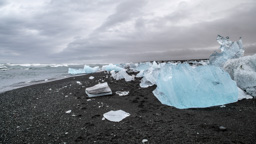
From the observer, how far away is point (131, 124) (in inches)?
99.0

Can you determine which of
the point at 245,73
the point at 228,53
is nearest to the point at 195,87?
the point at 245,73

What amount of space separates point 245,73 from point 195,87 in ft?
5.25

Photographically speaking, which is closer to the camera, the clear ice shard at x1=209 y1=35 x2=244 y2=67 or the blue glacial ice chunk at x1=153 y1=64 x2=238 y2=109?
the blue glacial ice chunk at x1=153 y1=64 x2=238 y2=109

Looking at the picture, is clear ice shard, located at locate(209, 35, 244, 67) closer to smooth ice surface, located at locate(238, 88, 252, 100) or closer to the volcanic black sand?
smooth ice surface, located at locate(238, 88, 252, 100)

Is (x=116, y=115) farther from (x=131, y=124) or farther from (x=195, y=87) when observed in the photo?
(x=195, y=87)

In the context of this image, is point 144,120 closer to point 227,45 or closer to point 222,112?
point 222,112

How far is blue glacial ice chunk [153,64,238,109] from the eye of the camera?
10.9ft

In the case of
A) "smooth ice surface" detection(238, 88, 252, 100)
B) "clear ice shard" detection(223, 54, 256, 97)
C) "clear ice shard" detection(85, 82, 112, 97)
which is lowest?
"smooth ice surface" detection(238, 88, 252, 100)

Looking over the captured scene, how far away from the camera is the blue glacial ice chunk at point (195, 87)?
332 centimetres

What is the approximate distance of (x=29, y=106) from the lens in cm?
380

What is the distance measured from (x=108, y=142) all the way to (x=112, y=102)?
177cm

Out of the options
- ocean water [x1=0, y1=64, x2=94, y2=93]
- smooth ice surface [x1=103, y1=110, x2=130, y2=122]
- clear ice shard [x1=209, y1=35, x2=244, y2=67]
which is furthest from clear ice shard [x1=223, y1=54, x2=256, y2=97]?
ocean water [x1=0, y1=64, x2=94, y2=93]

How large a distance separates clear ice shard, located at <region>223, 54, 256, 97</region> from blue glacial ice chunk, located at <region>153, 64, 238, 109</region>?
71cm

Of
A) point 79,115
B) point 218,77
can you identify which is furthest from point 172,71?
point 79,115
